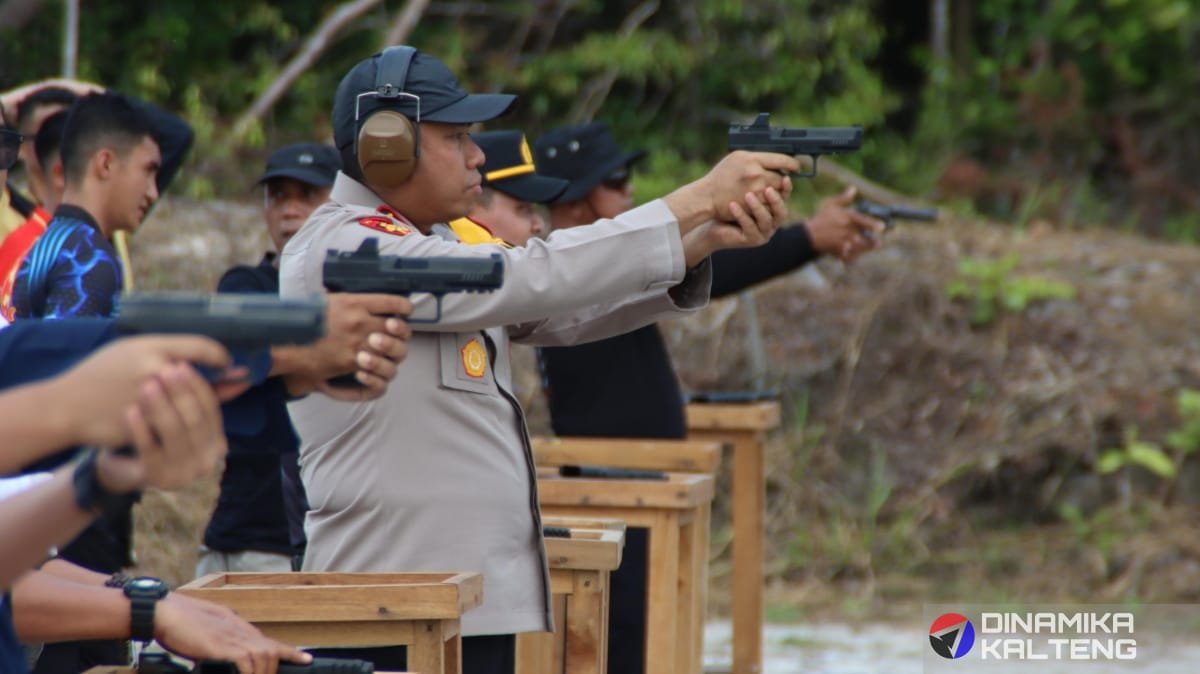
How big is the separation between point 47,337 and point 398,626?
105 centimetres

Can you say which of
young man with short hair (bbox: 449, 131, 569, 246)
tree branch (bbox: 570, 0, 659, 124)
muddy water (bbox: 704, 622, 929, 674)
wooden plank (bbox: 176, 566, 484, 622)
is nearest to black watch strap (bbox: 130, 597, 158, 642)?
wooden plank (bbox: 176, 566, 484, 622)

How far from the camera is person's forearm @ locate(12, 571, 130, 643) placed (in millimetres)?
2479

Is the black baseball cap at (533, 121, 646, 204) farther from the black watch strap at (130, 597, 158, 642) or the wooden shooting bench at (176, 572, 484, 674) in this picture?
the black watch strap at (130, 597, 158, 642)

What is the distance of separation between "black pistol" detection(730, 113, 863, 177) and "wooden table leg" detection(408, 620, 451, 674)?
138 centimetres

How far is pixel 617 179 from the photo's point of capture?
559 centimetres

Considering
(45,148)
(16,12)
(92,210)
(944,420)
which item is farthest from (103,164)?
(16,12)

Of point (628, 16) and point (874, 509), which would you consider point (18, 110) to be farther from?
point (628, 16)

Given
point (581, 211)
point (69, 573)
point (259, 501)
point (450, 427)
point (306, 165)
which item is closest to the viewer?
point (69, 573)

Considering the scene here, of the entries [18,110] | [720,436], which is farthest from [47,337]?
[720,436]

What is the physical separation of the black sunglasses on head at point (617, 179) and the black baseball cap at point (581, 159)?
0.02m

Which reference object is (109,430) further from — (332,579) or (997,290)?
(997,290)

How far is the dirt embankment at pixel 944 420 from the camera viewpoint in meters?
8.21

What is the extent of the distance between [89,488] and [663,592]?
9.28ft

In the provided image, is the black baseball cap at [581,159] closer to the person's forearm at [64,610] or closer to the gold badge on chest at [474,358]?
the gold badge on chest at [474,358]
